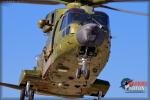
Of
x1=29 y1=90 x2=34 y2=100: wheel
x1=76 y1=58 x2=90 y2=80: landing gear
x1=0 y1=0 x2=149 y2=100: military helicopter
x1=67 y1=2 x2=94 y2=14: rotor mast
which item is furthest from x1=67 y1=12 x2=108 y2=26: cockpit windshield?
x1=29 y1=90 x2=34 y2=100: wheel

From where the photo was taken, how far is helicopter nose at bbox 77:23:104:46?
720 inches

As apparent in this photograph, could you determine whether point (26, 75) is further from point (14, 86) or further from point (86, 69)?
point (86, 69)

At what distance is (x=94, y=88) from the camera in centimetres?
2352

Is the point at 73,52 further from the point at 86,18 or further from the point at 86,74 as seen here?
the point at 86,18

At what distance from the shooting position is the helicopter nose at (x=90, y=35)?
1830cm

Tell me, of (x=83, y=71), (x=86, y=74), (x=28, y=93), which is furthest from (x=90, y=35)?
(x=28, y=93)

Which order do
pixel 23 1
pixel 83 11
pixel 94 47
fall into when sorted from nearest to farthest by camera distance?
1. pixel 94 47
2. pixel 83 11
3. pixel 23 1

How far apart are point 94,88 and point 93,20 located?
4.92 m

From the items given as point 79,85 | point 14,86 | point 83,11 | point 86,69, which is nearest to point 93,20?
point 83,11

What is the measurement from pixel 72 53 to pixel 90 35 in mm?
1528

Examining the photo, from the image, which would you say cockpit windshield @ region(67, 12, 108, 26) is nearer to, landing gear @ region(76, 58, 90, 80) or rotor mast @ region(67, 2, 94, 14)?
rotor mast @ region(67, 2, 94, 14)

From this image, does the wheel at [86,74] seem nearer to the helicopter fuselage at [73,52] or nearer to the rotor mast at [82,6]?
the helicopter fuselage at [73,52]

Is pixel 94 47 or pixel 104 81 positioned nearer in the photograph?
pixel 94 47

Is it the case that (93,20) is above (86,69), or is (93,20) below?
above
